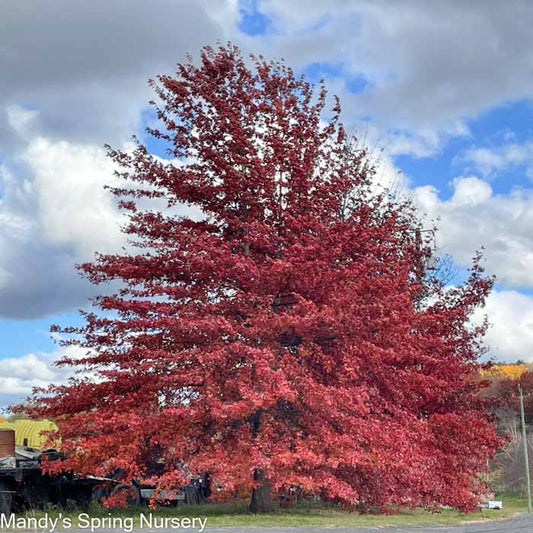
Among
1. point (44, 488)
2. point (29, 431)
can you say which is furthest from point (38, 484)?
point (29, 431)

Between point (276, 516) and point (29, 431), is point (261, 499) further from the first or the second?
point (29, 431)

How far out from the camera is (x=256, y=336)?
18.8 meters

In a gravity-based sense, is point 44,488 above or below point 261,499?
above

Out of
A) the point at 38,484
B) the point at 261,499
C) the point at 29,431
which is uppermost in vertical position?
the point at 29,431

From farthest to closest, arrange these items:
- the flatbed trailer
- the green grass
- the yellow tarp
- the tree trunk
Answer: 1. the yellow tarp
2. the tree trunk
3. the flatbed trailer
4. the green grass

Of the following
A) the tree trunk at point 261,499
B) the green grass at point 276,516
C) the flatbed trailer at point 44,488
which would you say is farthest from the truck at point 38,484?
the tree trunk at point 261,499

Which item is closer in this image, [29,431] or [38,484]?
[38,484]

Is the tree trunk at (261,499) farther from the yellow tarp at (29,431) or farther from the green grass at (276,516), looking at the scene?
the yellow tarp at (29,431)

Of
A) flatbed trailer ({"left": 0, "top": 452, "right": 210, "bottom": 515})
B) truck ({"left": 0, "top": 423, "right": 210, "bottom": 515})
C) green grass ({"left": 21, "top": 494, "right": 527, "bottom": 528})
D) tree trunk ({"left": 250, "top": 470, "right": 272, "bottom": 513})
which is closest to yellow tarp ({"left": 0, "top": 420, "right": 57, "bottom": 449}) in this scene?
truck ({"left": 0, "top": 423, "right": 210, "bottom": 515})

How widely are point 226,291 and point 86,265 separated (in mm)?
4064

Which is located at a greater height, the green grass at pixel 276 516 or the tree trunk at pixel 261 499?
the tree trunk at pixel 261 499

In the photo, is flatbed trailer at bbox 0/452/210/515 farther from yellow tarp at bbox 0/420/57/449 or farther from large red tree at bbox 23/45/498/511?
yellow tarp at bbox 0/420/57/449

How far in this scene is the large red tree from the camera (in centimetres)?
1827

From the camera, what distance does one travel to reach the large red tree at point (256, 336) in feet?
59.9
